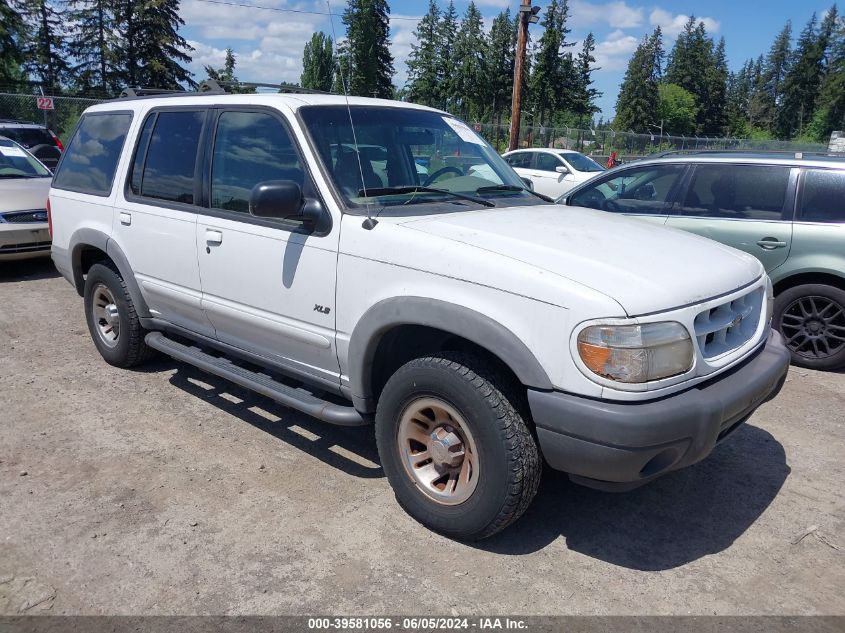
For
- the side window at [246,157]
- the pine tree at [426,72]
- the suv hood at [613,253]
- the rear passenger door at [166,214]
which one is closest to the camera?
the suv hood at [613,253]

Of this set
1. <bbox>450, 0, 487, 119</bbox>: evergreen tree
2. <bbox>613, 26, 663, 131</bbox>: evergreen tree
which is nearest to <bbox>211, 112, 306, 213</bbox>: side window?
<bbox>450, 0, 487, 119</bbox>: evergreen tree

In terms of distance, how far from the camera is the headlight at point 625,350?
8.61 feet

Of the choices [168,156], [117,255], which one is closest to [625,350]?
[168,156]

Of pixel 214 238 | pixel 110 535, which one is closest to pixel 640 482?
pixel 110 535

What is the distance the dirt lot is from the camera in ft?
9.43

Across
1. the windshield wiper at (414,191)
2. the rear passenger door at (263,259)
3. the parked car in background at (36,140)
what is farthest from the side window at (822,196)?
the parked car in background at (36,140)

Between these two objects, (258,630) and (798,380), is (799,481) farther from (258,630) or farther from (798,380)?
(258,630)

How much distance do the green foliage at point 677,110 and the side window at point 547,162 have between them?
84367 millimetres

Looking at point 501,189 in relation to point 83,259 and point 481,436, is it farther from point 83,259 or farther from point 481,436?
point 83,259

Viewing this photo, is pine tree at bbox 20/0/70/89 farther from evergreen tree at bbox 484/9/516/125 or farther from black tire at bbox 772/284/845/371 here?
black tire at bbox 772/284/845/371

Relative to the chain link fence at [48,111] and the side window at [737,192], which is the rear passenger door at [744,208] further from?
the chain link fence at [48,111]

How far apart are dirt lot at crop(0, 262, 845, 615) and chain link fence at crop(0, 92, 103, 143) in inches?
719

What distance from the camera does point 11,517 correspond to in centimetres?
340

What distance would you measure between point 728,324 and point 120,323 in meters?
4.19
